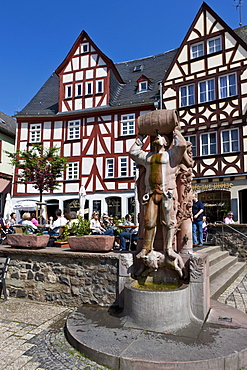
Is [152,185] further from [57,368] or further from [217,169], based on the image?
[217,169]

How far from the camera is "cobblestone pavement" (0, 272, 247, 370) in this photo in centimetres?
323

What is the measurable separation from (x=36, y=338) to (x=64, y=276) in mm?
1552

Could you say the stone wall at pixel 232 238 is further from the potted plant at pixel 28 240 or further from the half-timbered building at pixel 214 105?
the potted plant at pixel 28 240

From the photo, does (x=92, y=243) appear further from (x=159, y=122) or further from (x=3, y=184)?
(x=3, y=184)

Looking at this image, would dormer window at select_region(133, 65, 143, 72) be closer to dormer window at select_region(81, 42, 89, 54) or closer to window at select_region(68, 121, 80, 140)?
dormer window at select_region(81, 42, 89, 54)

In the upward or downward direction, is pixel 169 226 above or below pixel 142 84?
below

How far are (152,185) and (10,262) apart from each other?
3.33 m

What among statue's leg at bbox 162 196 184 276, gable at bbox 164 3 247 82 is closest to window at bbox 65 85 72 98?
gable at bbox 164 3 247 82

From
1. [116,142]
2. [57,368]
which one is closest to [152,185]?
[57,368]

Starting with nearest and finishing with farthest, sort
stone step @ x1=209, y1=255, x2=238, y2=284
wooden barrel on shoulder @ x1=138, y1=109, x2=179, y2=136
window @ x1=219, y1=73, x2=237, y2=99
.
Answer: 1. wooden barrel on shoulder @ x1=138, y1=109, x2=179, y2=136
2. stone step @ x1=209, y1=255, x2=238, y2=284
3. window @ x1=219, y1=73, x2=237, y2=99

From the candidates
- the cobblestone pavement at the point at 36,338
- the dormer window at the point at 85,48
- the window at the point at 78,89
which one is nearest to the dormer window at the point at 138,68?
the dormer window at the point at 85,48

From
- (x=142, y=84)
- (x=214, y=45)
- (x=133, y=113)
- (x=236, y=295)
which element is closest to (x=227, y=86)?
(x=214, y=45)

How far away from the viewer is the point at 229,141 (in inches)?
676

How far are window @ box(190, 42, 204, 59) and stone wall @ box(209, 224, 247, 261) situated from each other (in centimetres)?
1212
